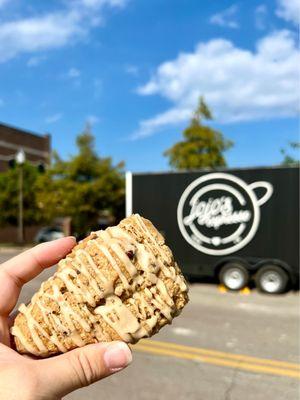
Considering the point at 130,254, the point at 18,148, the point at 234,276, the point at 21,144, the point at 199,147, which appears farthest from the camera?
the point at 21,144

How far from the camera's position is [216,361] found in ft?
20.2

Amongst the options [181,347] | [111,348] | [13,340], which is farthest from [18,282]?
[181,347]

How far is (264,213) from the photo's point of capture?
11.1 metres

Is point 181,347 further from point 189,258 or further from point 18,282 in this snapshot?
point 189,258

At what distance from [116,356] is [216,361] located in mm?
4442

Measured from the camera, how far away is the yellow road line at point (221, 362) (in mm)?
5801

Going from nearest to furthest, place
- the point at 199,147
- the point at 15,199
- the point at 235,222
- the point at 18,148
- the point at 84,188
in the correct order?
the point at 235,222, the point at 84,188, the point at 199,147, the point at 15,199, the point at 18,148

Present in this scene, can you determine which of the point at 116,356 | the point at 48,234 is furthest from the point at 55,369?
the point at 48,234

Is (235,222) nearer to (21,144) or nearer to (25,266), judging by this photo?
(25,266)

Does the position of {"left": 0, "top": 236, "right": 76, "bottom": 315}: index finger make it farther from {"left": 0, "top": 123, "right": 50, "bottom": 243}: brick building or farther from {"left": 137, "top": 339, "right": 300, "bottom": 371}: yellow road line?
{"left": 0, "top": 123, "right": 50, "bottom": 243}: brick building

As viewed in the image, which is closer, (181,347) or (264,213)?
(181,347)

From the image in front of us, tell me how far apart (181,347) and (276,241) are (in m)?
5.38

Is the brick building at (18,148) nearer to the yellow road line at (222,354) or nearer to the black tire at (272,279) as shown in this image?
the black tire at (272,279)

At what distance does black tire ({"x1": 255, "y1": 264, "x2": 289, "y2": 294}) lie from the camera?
10969mm
